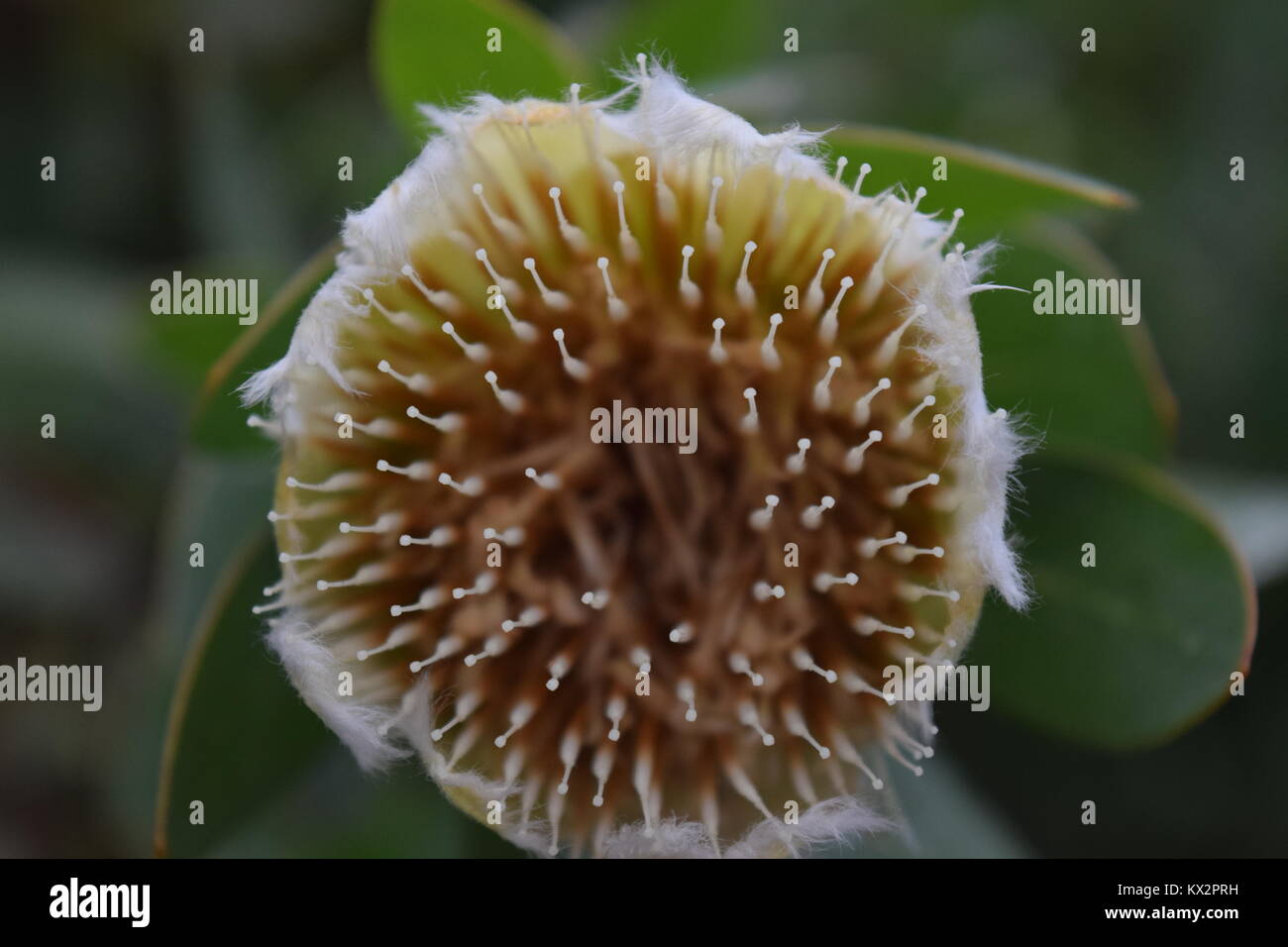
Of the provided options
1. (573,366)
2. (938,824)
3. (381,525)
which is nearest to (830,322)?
(573,366)

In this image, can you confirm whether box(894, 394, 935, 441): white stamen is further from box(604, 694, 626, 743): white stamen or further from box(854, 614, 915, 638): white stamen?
box(604, 694, 626, 743): white stamen

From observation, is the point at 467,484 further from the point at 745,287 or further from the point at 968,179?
the point at 968,179

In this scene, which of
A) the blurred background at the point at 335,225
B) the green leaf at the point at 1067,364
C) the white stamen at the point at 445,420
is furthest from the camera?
the blurred background at the point at 335,225

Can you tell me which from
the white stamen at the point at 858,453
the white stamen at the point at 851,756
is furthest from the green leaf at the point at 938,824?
the white stamen at the point at 858,453

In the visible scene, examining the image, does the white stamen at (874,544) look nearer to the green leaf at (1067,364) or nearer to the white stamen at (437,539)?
the green leaf at (1067,364)

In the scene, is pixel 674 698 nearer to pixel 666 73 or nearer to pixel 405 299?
pixel 405 299

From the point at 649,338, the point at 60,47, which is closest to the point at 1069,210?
the point at 649,338
